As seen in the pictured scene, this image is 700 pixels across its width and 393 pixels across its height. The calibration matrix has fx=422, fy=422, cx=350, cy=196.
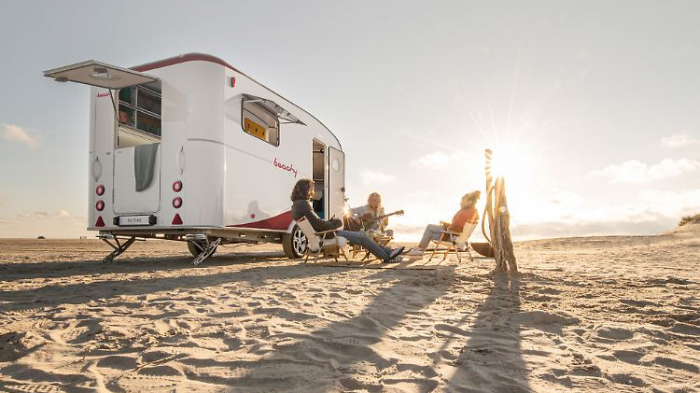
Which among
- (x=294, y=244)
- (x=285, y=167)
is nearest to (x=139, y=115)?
(x=285, y=167)

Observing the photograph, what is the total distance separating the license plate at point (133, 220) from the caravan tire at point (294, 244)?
2.55m

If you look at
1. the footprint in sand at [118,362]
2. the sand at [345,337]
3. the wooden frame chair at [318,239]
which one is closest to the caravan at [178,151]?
the wooden frame chair at [318,239]

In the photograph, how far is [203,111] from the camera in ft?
20.8

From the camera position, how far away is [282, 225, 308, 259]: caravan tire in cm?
821

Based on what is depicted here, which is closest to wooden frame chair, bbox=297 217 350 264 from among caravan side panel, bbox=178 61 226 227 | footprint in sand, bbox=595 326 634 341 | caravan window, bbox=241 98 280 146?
caravan side panel, bbox=178 61 226 227

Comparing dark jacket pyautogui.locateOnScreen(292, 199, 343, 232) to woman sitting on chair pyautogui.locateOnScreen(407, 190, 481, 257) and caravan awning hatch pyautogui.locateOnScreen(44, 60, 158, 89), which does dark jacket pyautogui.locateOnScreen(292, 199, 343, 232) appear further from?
caravan awning hatch pyautogui.locateOnScreen(44, 60, 158, 89)

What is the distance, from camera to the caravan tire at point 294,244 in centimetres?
821

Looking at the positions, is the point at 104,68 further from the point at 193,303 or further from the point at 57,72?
the point at 193,303

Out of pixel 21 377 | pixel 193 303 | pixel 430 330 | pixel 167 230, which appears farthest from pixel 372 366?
pixel 167 230

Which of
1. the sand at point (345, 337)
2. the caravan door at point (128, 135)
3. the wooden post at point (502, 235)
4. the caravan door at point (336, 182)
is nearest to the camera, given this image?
the sand at point (345, 337)

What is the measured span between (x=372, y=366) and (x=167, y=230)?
17.3ft

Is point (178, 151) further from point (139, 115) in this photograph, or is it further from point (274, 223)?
point (274, 223)

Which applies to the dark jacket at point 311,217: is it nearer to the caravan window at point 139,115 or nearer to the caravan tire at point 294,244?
the caravan tire at point 294,244

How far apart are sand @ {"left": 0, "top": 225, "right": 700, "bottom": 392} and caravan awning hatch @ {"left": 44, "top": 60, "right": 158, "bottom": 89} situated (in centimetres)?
297
